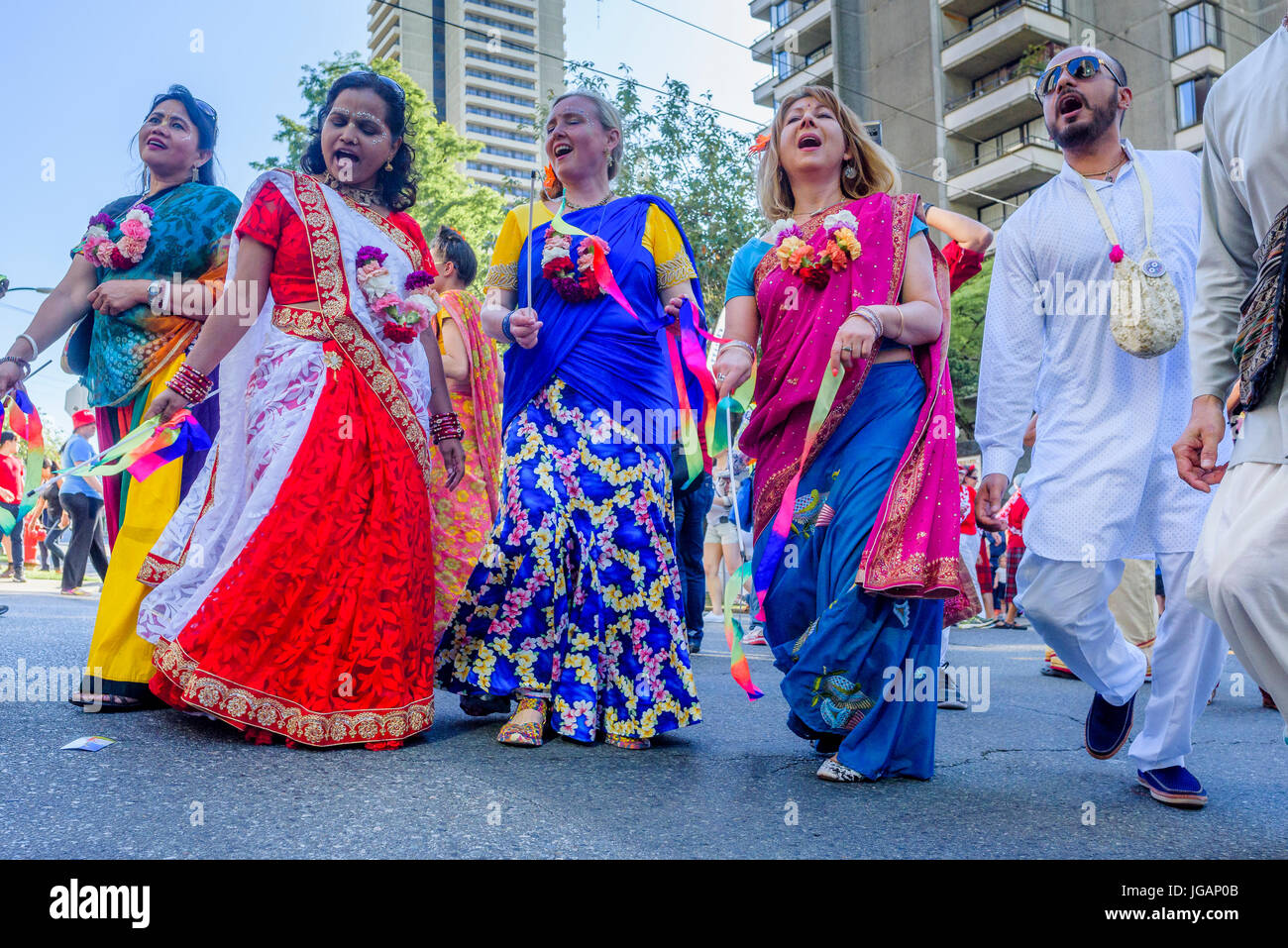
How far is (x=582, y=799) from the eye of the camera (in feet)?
9.18

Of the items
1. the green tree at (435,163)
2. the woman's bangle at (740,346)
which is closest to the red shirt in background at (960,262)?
the woman's bangle at (740,346)

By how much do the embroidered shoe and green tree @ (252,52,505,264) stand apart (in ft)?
63.6

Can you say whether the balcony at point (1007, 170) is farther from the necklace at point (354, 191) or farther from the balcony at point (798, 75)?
the necklace at point (354, 191)

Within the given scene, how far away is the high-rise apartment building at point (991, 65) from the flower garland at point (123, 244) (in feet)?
85.2

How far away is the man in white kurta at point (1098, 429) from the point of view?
3137mm

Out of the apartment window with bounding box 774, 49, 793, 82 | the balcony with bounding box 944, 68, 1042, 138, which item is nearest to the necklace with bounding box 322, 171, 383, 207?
the balcony with bounding box 944, 68, 1042, 138

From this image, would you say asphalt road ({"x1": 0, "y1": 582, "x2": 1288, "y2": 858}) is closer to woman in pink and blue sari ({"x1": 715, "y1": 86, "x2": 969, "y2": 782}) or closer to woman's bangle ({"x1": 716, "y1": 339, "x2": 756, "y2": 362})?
woman in pink and blue sari ({"x1": 715, "y1": 86, "x2": 969, "y2": 782})

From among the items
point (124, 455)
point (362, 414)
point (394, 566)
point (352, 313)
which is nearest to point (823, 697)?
point (394, 566)

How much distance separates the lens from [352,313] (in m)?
3.74

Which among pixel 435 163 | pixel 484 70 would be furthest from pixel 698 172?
pixel 484 70

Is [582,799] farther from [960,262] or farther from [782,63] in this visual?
[782,63]

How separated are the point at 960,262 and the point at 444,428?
6.65 ft
